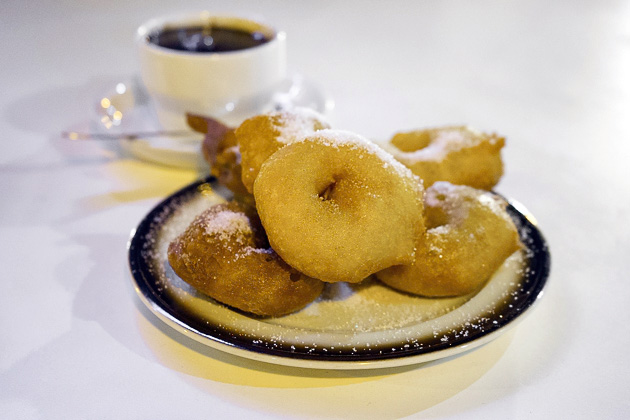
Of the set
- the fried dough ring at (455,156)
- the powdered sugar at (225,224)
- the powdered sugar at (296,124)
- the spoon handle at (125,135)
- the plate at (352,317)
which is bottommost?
the spoon handle at (125,135)

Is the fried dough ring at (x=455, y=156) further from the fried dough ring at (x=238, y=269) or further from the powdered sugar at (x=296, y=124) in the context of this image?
the fried dough ring at (x=238, y=269)

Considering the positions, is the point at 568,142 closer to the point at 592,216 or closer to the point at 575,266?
the point at 592,216

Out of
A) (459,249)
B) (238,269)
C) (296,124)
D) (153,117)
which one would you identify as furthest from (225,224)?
(153,117)

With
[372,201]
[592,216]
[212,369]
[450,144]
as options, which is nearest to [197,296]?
[212,369]

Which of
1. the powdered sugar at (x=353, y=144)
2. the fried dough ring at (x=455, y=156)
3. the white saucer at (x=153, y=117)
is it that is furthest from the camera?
the white saucer at (x=153, y=117)

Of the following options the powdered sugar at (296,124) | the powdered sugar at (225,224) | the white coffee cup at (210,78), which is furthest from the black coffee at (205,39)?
the powdered sugar at (225,224)

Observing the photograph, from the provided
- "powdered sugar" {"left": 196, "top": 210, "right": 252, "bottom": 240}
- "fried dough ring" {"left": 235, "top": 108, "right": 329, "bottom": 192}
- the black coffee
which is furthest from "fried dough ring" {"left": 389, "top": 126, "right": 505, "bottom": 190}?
the black coffee

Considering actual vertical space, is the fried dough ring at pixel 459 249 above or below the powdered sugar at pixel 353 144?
below
